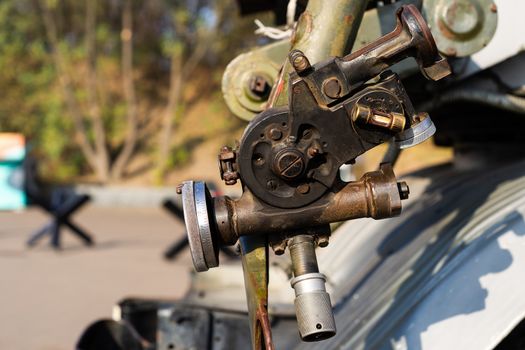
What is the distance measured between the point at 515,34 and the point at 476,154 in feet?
3.29

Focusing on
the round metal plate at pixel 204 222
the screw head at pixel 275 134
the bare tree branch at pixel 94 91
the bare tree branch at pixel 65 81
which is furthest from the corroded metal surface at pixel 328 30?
the bare tree branch at pixel 94 91

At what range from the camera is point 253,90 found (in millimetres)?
1682

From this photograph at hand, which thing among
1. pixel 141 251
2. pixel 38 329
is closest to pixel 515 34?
pixel 38 329

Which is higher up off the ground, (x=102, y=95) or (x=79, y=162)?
(x=102, y=95)

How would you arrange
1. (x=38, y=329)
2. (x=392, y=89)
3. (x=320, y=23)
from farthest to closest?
(x=38, y=329)
(x=320, y=23)
(x=392, y=89)

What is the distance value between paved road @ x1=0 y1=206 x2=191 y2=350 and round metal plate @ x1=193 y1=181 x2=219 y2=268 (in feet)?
15.6

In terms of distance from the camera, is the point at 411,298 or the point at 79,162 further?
the point at 79,162

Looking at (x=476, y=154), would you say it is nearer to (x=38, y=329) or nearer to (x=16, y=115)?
(x=38, y=329)

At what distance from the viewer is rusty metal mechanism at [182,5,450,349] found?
→ 1190mm

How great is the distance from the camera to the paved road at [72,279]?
240 inches

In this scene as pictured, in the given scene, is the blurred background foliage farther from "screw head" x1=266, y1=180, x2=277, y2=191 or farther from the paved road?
"screw head" x1=266, y1=180, x2=277, y2=191

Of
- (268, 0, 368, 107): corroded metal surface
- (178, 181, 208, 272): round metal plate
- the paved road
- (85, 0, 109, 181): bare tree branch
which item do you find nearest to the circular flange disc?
(178, 181, 208, 272): round metal plate

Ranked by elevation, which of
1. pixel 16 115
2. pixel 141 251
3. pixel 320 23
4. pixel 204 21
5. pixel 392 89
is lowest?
pixel 392 89

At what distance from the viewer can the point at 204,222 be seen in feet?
3.95
